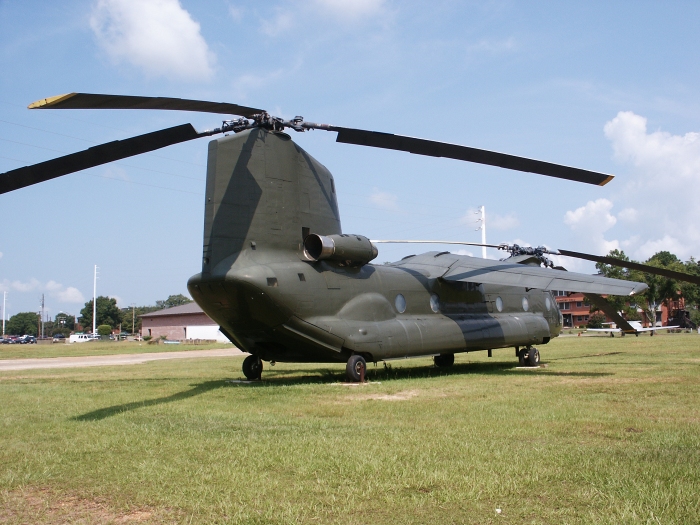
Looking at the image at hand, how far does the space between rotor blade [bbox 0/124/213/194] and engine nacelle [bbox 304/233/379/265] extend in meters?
4.29

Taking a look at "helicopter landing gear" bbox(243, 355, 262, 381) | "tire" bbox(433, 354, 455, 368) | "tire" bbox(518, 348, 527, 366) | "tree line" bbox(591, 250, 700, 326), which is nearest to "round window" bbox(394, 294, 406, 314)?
"helicopter landing gear" bbox(243, 355, 262, 381)

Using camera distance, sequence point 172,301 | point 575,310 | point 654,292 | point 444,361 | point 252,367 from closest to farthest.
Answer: point 252,367, point 444,361, point 654,292, point 575,310, point 172,301

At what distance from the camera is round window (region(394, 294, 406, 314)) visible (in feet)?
55.6

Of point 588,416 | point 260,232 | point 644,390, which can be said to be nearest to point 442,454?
point 588,416

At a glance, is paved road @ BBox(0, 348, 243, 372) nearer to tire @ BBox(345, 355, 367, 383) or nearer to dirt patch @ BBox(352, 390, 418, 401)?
tire @ BBox(345, 355, 367, 383)

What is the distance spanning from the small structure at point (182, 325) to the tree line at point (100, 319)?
1471 inches

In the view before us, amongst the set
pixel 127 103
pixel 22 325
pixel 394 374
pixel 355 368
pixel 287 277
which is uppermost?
pixel 22 325

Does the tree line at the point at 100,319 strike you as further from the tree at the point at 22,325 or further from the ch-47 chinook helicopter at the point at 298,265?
the ch-47 chinook helicopter at the point at 298,265

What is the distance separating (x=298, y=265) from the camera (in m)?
14.6

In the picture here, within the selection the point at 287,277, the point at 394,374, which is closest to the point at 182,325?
the point at 394,374

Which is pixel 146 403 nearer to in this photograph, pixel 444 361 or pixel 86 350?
pixel 444 361

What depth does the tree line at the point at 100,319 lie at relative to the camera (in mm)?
144000

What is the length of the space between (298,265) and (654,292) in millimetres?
81315

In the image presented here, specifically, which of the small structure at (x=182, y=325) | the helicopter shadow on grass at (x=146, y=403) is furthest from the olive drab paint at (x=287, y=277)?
the small structure at (x=182, y=325)
